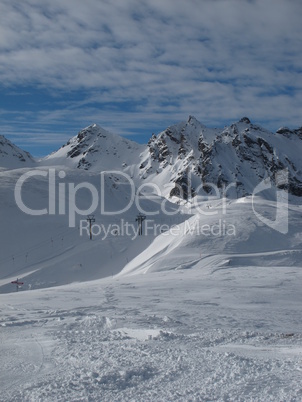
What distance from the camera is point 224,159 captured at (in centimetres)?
14888

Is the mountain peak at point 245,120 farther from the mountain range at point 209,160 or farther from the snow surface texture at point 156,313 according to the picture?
the snow surface texture at point 156,313

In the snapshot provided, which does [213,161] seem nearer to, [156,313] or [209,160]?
[209,160]

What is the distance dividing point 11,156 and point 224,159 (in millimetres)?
87631

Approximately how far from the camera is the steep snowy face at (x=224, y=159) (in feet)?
459

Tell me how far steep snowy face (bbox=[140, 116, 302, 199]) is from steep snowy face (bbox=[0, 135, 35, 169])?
54655 mm

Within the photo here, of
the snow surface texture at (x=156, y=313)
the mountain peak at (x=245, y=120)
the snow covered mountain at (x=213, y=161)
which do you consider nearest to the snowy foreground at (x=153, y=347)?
the snow surface texture at (x=156, y=313)

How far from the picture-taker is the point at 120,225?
4741 cm

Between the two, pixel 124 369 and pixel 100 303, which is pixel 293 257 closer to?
pixel 100 303

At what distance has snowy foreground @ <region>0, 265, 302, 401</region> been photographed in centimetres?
545

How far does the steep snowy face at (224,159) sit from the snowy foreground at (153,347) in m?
122

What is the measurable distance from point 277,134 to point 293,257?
533 feet

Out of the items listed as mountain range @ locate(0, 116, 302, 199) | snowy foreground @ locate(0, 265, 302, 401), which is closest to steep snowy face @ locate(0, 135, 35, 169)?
mountain range @ locate(0, 116, 302, 199)

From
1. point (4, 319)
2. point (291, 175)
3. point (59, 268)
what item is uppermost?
point (291, 175)

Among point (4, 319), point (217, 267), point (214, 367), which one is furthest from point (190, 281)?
point (214, 367)
